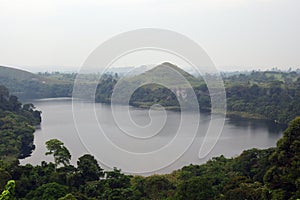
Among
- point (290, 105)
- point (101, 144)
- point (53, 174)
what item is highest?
point (290, 105)

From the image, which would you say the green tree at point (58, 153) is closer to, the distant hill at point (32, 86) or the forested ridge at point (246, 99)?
the forested ridge at point (246, 99)

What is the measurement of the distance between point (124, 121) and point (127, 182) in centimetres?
477

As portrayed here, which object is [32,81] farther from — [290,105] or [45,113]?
[290,105]

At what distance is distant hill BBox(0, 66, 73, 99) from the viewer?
54844mm

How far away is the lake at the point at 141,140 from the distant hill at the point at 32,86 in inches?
1059

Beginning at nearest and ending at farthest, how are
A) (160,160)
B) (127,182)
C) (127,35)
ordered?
(127,35) < (127,182) < (160,160)

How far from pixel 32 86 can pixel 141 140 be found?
44187 mm

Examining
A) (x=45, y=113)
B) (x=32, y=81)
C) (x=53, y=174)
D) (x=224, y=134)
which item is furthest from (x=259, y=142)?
(x=32, y=81)

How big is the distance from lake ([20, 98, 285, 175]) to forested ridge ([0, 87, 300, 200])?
1.01 metres

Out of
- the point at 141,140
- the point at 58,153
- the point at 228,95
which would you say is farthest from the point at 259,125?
the point at 58,153

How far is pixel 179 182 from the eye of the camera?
1025 centimetres

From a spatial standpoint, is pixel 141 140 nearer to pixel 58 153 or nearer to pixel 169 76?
pixel 58 153

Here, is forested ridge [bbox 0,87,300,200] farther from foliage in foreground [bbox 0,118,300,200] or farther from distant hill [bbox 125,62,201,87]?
distant hill [bbox 125,62,201,87]

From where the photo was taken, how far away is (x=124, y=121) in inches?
563
